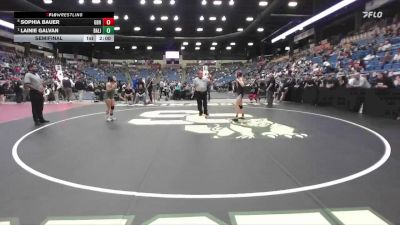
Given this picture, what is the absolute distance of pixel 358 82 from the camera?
1339 cm

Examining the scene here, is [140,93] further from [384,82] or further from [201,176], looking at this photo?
[201,176]

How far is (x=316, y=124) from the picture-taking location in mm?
9898

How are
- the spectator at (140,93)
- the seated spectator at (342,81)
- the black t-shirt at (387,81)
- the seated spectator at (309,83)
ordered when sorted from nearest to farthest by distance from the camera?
the black t-shirt at (387,81), the seated spectator at (342,81), the seated spectator at (309,83), the spectator at (140,93)

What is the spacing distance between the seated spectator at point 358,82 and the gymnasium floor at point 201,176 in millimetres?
4512

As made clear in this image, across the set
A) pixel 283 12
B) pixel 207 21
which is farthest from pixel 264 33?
pixel 283 12

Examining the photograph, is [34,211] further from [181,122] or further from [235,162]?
[181,122]

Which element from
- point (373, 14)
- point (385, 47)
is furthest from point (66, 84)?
point (373, 14)

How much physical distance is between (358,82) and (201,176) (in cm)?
1050

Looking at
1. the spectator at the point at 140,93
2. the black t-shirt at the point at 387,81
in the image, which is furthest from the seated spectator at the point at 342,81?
the spectator at the point at 140,93
